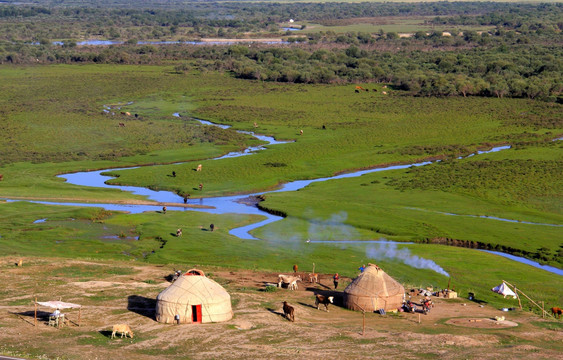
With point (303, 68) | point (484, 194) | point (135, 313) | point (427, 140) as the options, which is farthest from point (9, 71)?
point (135, 313)

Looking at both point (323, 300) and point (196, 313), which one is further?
point (323, 300)

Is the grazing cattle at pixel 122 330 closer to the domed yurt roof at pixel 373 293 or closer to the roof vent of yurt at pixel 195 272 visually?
the roof vent of yurt at pixel 195 272

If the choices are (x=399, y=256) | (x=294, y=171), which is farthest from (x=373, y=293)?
(x=294, y=171)

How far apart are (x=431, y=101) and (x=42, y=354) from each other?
111068 mm

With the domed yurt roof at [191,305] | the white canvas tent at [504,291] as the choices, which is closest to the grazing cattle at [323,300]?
the domed yurt roof at [191,305]

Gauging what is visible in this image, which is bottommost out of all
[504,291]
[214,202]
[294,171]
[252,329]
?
[214,202]

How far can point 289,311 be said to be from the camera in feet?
132

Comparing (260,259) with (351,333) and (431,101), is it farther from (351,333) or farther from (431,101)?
(431,101)

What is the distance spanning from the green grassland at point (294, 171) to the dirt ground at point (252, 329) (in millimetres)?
7528

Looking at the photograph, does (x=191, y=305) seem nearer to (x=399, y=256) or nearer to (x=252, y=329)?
(x=252, y=329)

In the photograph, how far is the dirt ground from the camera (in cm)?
3475

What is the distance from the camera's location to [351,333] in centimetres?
3794

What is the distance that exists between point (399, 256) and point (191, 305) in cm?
2208

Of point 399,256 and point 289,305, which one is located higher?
point 289,305
